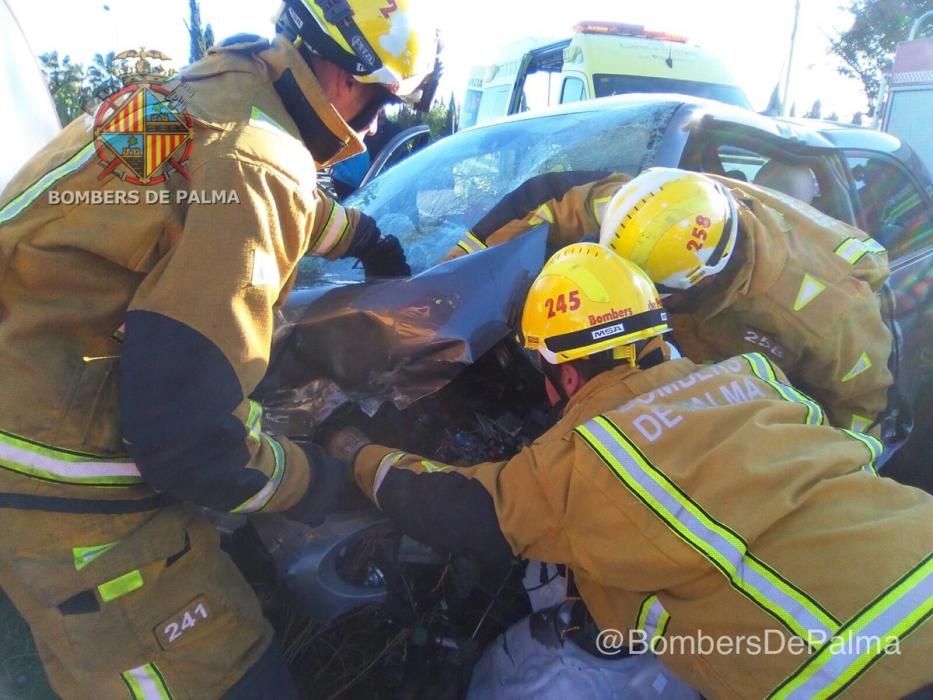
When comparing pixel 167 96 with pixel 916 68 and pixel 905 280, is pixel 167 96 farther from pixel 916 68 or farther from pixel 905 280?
pixel 916 68

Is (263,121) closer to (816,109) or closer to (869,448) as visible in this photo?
(869,448)

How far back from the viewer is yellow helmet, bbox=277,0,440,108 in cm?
156

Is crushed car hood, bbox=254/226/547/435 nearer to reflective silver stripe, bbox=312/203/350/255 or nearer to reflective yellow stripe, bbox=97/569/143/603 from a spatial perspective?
reflective silver stripe, bbox=312/203/350/255

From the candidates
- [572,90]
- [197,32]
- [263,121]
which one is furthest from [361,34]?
[572,90]

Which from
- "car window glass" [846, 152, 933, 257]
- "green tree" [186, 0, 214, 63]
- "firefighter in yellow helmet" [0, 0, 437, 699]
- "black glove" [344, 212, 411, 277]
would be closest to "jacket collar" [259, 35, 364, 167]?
"firefighter in yellow helmet" [0, 0, 437, 699]

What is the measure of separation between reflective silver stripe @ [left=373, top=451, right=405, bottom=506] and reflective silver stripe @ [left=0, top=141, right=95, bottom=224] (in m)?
0.89

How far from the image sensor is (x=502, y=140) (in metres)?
3.11

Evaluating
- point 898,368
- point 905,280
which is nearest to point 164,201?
point 898,368

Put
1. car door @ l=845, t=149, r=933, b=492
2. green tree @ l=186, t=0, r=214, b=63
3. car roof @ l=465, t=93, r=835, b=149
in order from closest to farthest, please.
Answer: car roof @ l=465, t=93, r=835, b=149 → car door @ l=845, t=149, r=933, b=492 → green tree @ l=186, t=0, r=214, b=63

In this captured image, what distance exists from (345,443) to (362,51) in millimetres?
955

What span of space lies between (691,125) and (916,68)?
6.76 m

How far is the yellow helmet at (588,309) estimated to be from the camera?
1.68 meters

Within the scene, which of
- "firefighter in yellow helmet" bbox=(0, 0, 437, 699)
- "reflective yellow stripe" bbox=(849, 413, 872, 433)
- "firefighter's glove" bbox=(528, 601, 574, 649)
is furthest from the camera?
"reflective yellow stripe" bbox=(849, 413, 872, 433)

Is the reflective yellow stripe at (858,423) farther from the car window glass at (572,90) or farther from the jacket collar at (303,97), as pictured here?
the car window glass at (572,90)
